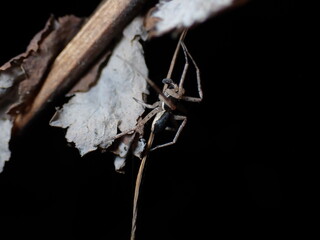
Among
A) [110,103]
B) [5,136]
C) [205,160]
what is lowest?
[205,160]

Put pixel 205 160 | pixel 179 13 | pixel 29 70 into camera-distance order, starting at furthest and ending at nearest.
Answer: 1. pixel 205 160
2. pixel 29 70
3. pixel 179 13

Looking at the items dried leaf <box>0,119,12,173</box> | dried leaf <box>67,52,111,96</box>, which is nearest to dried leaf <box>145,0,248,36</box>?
dried leaf <box>67,52,111,96</box>

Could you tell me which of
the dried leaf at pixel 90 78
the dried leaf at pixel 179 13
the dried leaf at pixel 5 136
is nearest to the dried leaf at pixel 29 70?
the dried leaf at pixel 5 136

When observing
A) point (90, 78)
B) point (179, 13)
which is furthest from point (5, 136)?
point (179, 13)

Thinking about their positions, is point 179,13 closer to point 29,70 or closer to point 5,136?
point 29,70

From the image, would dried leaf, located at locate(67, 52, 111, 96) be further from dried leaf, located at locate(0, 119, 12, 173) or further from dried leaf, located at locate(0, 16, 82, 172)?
dried leaf, located at locate(0, 119, 12, 173)

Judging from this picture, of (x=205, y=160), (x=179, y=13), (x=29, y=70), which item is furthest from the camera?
(x=205, y=160)
